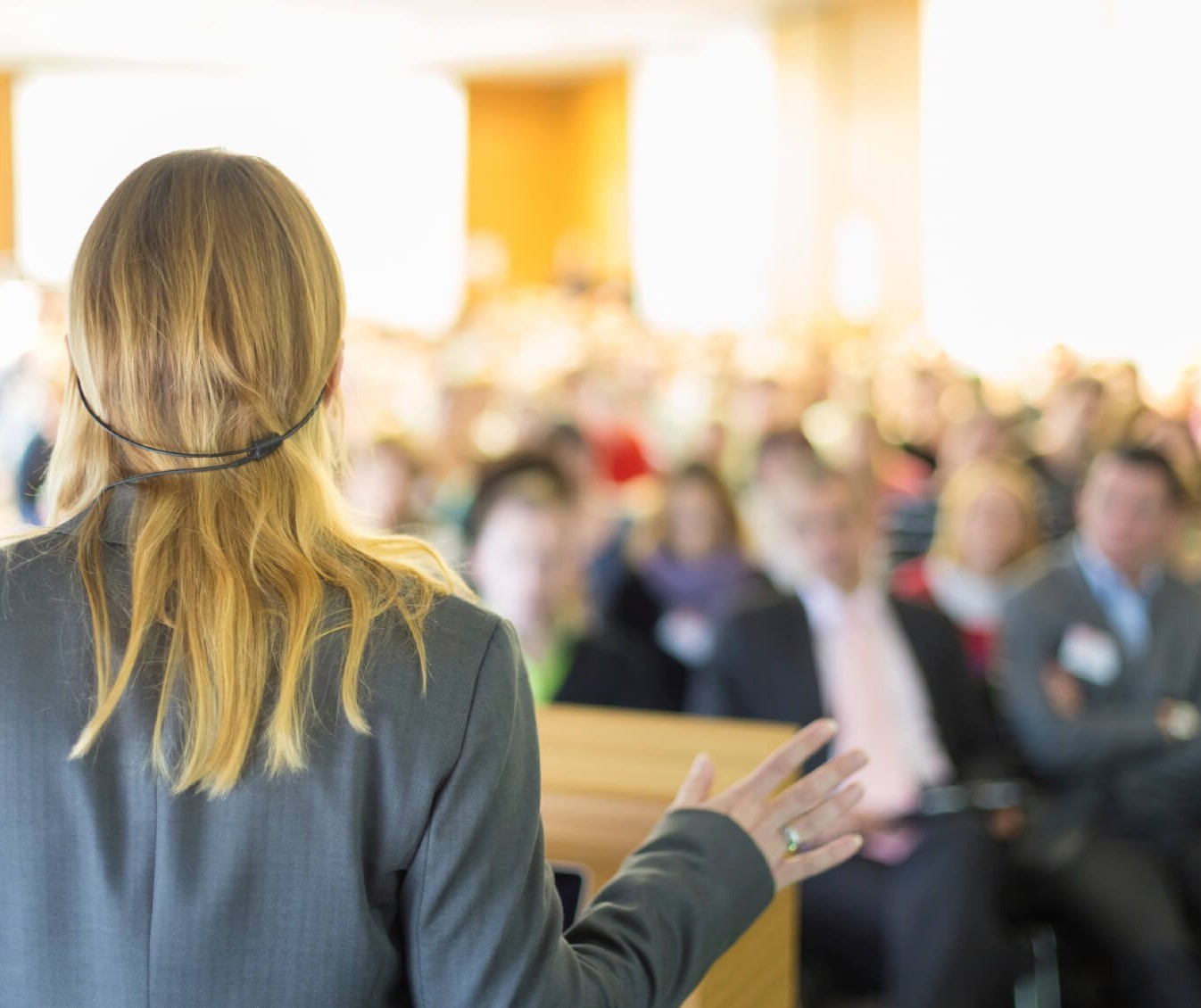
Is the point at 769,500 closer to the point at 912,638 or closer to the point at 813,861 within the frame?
the point at 912,638

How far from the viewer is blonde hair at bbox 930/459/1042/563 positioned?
175 inches

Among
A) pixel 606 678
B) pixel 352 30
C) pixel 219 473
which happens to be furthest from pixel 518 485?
pixel 352 30

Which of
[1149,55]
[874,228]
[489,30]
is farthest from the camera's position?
[489,30]

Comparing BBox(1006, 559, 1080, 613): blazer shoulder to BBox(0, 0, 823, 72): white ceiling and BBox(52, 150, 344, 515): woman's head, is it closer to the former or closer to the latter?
BBox(52, 150, 344, 515): woman's head

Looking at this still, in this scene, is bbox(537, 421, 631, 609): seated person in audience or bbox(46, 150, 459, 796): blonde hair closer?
bbox(46, 150, 459, 796): blonde hair

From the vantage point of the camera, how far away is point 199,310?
3.00 ft

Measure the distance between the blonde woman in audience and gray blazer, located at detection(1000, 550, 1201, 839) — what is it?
2.62m

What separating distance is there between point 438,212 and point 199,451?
24164 mm

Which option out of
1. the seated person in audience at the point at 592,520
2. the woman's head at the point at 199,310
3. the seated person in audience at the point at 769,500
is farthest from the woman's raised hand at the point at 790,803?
the seated person in audience at the point at 592,520

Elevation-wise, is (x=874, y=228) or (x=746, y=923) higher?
(x=874, y=228)

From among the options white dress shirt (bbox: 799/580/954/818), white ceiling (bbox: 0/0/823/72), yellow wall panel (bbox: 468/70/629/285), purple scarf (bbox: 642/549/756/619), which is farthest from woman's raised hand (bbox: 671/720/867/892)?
yellow wall panel (bbox: 468/70/629/285)

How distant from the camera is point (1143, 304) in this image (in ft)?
35.6

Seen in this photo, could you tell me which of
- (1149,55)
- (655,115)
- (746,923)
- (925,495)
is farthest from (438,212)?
(746,923)

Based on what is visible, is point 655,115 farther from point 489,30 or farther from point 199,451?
point 199,451
